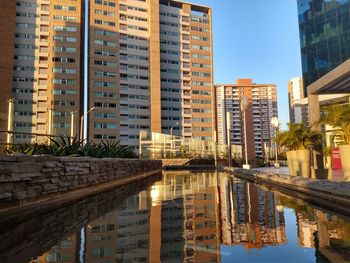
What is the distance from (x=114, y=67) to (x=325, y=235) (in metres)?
101

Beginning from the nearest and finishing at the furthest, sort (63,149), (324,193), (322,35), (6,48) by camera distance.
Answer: (324,193) → (63,149) → (322,35) → (6,48)

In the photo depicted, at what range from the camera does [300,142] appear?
18156mm

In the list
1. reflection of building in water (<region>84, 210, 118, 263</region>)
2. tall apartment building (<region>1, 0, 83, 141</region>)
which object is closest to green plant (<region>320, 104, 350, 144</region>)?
reflection of building in water (<region>84, 210, 118, 263</region>)

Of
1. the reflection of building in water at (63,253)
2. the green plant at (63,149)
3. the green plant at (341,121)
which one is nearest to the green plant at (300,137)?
the green plant at (341,121)

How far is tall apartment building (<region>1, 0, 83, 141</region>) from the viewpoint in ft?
302

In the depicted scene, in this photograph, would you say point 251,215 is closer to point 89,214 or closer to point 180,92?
point 89,214

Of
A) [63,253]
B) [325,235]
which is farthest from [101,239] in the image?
[325,235]

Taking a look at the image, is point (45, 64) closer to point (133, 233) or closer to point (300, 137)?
point (300, 137)

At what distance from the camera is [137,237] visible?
20.7 ft

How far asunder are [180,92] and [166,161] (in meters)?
58.8

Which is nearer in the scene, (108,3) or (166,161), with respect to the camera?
(166,161)

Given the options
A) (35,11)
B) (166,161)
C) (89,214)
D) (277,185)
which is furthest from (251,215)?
(35,11)

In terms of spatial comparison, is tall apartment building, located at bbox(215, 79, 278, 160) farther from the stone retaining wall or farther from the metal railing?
the stone retaining wall

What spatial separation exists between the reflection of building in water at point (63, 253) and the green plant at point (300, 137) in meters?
14.4
